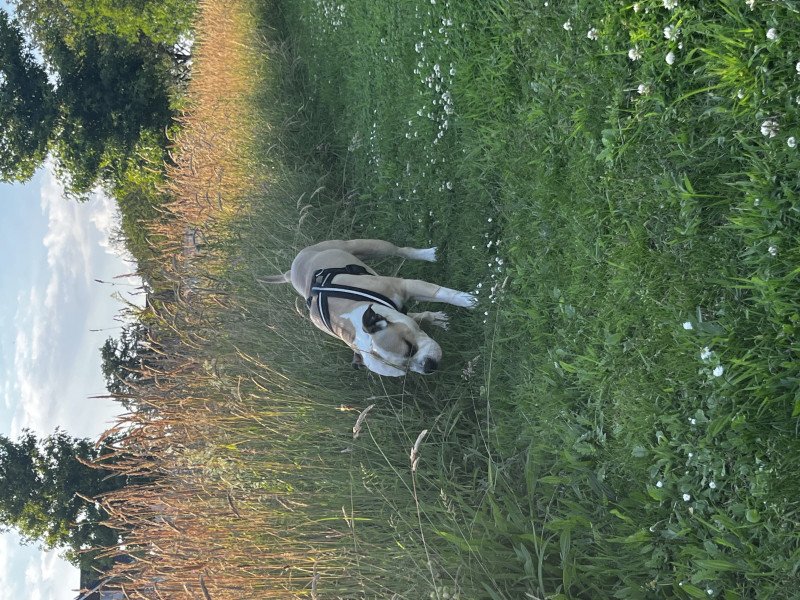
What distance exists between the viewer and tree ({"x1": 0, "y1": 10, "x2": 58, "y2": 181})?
65.5 feet

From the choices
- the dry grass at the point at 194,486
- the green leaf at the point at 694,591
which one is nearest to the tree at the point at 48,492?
the dry grass at the point at 194,486

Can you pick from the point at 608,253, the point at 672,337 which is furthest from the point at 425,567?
the point at 608,253

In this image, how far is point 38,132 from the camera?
20.0 metres

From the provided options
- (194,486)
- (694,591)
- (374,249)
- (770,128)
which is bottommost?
(694,591)

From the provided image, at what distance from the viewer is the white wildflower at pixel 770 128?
2.59 metres

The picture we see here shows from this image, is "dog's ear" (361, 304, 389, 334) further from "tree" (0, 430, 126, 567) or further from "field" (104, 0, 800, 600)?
"tree" (0, 430, 126, 567)

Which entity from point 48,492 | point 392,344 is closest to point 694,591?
point 392,344

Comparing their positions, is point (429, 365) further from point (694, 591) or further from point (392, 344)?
point (694, 591)

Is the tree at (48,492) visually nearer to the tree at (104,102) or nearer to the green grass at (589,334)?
the tree at (104,102)

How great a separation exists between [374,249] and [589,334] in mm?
2726

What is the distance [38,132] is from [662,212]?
21.0 m

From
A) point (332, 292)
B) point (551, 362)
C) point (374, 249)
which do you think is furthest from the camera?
point (374, 249)

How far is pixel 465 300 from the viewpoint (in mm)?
5461

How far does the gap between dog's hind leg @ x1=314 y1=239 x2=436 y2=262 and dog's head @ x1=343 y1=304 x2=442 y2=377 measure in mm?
1294
